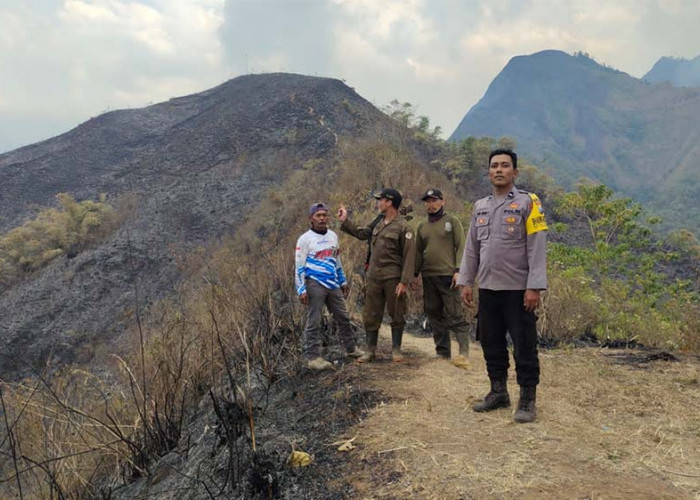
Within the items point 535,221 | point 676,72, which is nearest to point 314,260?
point 535,221

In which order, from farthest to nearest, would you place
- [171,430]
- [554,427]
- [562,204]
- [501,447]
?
[562,204]
[171,430]
[554,427]
[501,447]

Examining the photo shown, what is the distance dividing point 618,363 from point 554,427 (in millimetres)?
2222

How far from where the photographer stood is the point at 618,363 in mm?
4453

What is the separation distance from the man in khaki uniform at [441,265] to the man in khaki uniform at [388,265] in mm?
342

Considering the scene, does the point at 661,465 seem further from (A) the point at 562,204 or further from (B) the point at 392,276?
(A) the point at 562,204

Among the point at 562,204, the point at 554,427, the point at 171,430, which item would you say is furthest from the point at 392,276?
the point at 562,204

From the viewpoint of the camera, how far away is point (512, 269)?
2.79 m

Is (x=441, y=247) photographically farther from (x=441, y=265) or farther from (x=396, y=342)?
(x=396, y=342)

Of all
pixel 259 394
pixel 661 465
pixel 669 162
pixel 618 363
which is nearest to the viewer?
pixel 661 465

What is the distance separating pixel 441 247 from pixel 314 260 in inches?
49.2

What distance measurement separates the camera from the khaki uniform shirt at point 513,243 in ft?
8.83

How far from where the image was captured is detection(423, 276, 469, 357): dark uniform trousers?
4.44 m

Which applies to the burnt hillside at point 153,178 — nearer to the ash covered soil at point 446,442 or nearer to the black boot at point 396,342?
the black boot at point 396,342

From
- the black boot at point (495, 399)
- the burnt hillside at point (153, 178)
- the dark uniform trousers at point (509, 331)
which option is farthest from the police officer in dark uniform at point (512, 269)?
the burnt hillside at point (153, 178)
